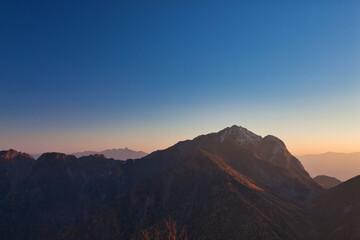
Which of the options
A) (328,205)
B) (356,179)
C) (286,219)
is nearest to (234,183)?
(286,219)

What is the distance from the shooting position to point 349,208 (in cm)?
14312

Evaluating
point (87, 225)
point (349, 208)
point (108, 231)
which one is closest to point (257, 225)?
point (349, 208)

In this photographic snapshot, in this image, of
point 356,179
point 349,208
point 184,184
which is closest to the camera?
point 349,208

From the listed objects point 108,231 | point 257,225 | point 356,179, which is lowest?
point 108,231

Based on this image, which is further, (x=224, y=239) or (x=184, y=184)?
(x=184, y=184)

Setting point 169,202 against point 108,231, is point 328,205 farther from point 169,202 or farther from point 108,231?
point 108,231

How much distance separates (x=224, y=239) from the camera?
128 metres

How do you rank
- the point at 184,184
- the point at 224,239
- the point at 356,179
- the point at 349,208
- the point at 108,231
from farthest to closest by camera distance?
the point at 184,184, the point at 108,231, the point at 356,179, the point at 349,208, the point at 224,239

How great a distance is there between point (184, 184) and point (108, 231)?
7339 centimetres

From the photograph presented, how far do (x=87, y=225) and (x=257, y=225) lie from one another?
455 ft

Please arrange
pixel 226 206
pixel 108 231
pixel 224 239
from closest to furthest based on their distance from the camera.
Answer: pixel 224 239 → pixel 226 206 → pixel 108 231

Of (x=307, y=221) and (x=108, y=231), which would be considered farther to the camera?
(x=108, y=231)

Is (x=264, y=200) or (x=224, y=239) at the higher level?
(x=264, y=200)

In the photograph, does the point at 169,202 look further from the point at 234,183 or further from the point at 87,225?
the point at 87,225
